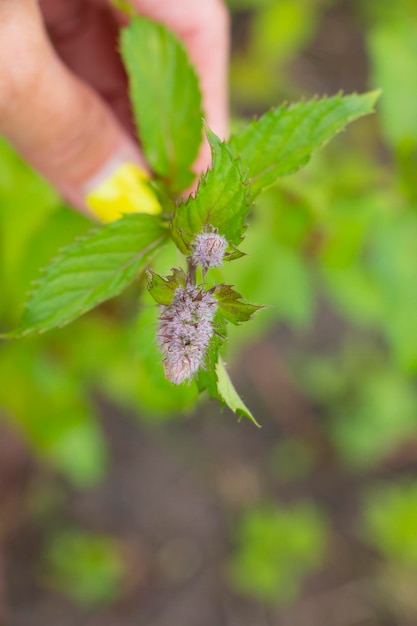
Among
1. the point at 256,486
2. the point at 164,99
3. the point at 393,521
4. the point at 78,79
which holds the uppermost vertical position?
the point at 78,79

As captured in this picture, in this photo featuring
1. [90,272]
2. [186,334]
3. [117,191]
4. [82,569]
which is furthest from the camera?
[82,569]

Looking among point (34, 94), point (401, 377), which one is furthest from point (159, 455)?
point (34, 94)

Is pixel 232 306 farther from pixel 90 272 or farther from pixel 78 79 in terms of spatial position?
pixel 78 79

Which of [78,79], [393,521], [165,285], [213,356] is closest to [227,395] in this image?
[213,356]

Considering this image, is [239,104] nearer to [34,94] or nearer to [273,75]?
[273,75]

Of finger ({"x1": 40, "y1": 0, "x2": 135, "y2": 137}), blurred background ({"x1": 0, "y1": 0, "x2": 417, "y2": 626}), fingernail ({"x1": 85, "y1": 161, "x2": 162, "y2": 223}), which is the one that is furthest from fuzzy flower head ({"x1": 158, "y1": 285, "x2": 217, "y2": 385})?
blurred background ({"x1": 0, "y1": 0, "x2": 417, "y2": 626})

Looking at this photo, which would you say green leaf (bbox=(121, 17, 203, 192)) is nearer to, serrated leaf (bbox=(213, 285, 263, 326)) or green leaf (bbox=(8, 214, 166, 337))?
green leaf (bbox=(8, 214, 166, 337))

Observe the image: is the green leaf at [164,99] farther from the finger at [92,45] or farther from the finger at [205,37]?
the finger at [92,45]

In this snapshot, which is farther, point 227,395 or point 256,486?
point 256,486
